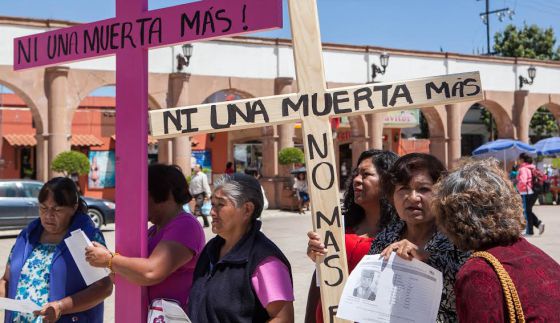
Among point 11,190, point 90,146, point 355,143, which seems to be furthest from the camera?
point 90,146

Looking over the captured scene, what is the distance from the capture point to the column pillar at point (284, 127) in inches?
839

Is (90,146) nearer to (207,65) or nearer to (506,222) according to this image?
(207,65)

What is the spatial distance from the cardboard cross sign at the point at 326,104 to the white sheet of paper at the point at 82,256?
1.01m

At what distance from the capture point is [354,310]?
84.2 inches

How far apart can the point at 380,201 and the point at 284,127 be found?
18.8m

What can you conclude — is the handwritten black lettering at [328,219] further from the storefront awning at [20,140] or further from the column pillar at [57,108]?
the storefront awning at [20,140]

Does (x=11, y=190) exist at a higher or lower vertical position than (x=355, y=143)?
lower

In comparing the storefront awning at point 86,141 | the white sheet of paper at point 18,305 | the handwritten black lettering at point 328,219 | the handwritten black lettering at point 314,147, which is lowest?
the white sheet of paper at point 18,305

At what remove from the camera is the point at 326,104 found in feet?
8.35

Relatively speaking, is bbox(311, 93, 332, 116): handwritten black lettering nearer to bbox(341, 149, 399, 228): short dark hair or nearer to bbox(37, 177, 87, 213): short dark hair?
bbox(341, 149, 399, 228): short dark hair

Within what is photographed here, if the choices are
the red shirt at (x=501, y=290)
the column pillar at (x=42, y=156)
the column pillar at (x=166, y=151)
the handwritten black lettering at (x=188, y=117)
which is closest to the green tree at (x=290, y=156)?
the column pillar at (x=166, y=151)

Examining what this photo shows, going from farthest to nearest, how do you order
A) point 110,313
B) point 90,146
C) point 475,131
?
1. point 475,131
2. point 90,146
3. point 110,313

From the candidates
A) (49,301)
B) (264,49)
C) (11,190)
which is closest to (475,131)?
(264,49)

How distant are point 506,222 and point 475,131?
38706 mm
